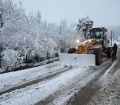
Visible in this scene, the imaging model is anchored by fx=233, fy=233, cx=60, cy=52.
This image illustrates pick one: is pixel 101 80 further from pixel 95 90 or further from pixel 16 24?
pixel 16 24

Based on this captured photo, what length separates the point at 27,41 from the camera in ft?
62.7

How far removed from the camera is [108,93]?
321 inches

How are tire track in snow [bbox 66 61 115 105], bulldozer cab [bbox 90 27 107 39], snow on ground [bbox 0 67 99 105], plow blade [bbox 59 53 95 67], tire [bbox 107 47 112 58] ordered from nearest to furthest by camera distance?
1. tire track in snow [bbox 66 61 115 105]
2. snow on ground [bbox 0 67 99 105]
3. plow blade [bbox 59 53 95 67]
4. bulldozer cab [bbox 90 27 107 39]
5. tire [bbox 107 47 112 58]

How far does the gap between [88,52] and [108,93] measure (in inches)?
334

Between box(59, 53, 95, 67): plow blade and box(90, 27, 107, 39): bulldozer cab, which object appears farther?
box(90, 27, 107, 39): bulldozer cab

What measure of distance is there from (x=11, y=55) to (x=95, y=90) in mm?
9359

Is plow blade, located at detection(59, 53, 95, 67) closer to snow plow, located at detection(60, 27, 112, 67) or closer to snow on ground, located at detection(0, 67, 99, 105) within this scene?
snow plow, located at detection(60, 27, 112, 67)

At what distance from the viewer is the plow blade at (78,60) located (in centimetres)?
1500

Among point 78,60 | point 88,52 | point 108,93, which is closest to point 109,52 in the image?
point 88,52

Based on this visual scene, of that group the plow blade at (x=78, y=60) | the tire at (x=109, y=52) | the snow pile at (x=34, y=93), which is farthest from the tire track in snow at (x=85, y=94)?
the tire at (x=109, y=52)

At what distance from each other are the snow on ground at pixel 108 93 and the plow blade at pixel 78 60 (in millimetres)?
4268

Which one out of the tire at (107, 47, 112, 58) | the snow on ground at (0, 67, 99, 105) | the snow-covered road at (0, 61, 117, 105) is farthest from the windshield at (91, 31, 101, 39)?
the snow on ground at (0, 67, 99, 105)

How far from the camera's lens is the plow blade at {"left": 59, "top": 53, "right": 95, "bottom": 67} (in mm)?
15000

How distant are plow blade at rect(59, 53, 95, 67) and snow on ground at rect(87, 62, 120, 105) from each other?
4.27m
